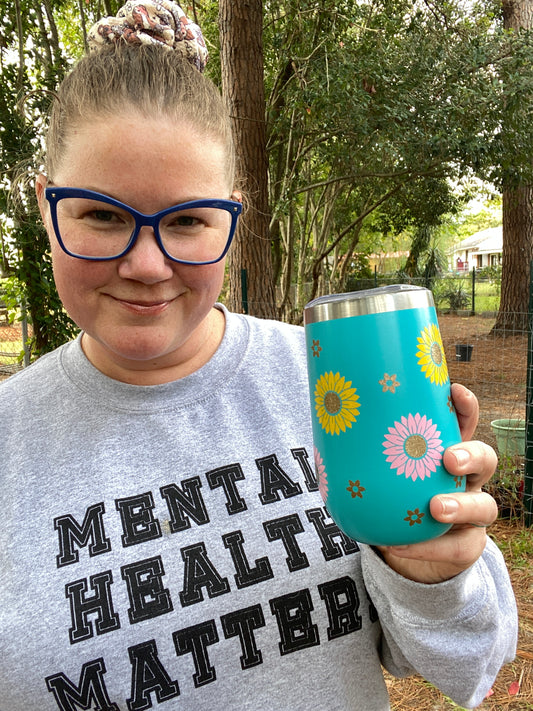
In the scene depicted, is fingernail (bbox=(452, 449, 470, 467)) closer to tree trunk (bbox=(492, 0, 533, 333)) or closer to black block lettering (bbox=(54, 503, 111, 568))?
black block lettering (bbox=(54, 503, 111, 568))

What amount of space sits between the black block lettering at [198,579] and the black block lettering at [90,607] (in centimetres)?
13

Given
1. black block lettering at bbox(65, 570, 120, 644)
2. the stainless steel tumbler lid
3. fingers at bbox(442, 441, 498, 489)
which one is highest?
the stainless steel tumbler lid

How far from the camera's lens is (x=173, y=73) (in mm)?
1147

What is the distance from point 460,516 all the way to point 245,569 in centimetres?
47

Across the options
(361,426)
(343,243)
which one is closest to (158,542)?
(361,426)

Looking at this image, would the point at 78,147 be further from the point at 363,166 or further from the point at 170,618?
the point at 363,166

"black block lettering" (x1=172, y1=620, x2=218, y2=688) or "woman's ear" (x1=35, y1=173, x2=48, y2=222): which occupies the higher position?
"woman's ear" (x1=35, y1=173, x2=48, y2=222)

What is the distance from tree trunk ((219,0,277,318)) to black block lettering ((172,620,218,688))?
15.6 feet

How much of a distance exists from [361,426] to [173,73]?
2.63 feet

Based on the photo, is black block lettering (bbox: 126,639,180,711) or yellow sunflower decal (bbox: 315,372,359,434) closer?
yellow sunflower decal (bbox: 315,372,359,434)

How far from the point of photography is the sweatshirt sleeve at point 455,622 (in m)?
0.96

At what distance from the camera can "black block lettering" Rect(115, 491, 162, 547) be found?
3.66ft

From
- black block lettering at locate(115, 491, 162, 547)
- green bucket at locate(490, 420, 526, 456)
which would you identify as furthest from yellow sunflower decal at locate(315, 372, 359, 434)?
green bucket at locate(490, 420, 526, 456)

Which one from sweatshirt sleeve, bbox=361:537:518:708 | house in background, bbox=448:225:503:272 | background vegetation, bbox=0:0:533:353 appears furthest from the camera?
house in background, bbox=448:225:503:272
